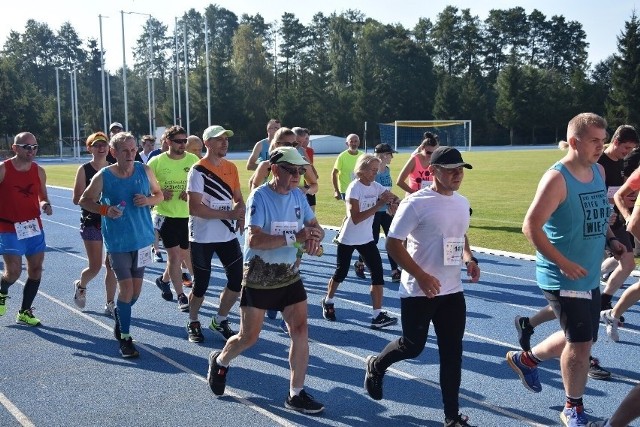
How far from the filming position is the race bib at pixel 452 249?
4598 millimetres

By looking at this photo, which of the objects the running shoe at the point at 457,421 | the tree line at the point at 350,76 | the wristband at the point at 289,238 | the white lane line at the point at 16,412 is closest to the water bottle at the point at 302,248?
the wristband at the point at 289,238

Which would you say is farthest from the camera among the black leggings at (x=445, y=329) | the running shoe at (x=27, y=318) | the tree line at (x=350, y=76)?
the tree line at (x=350, y=76)

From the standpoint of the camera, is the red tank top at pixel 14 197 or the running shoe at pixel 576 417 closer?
the running shoe at pixel 576 417

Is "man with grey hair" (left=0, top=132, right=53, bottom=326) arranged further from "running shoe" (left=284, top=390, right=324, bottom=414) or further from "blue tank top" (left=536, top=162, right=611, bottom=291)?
"blue tank top" (left=536, top=162, right=611, bottom=291)

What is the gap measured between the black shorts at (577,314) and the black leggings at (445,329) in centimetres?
64

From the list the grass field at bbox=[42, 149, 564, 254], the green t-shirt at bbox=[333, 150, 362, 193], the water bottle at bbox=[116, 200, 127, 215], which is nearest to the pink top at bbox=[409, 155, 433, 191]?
the green t-shirt at bbox=[333, 150, 362, 193]

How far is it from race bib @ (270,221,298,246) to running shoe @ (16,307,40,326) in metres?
4.05

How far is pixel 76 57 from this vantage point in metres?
106

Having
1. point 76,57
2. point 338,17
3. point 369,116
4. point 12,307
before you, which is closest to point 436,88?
point 369,116

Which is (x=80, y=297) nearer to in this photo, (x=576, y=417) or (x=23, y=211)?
(x=23, y=211)

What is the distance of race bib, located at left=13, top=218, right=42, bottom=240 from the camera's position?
7.41 metres

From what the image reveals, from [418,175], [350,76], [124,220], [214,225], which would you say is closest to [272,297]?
[214,225]

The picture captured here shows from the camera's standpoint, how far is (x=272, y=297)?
5.04 m

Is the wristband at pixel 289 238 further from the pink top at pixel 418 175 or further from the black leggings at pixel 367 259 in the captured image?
the pink top at pixel 418 175
